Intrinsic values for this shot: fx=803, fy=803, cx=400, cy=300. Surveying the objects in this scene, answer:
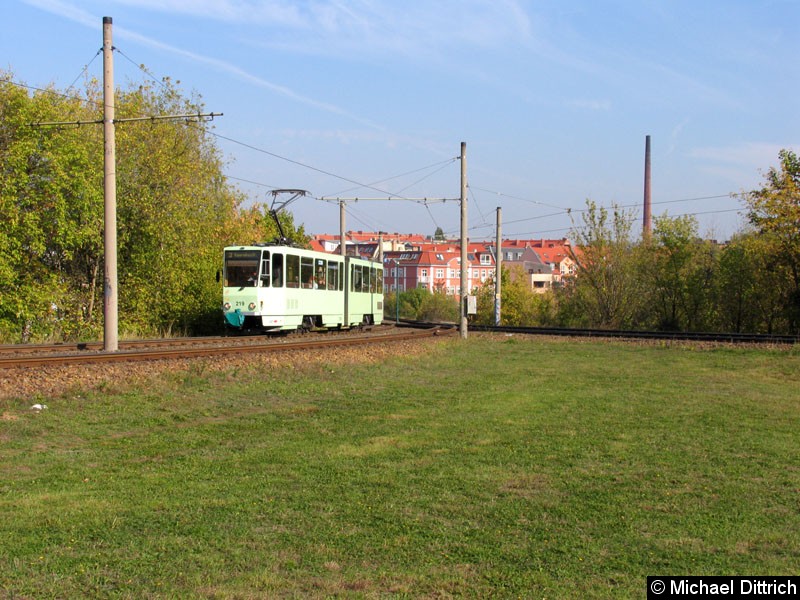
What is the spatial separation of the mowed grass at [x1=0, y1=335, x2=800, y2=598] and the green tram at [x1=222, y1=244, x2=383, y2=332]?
10695 mm

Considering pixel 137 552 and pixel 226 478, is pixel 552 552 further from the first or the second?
pixel 226 478

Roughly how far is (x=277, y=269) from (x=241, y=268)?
113 centimetres

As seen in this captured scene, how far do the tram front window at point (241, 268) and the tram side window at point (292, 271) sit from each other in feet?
4.31

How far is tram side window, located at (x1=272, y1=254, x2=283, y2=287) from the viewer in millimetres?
25297

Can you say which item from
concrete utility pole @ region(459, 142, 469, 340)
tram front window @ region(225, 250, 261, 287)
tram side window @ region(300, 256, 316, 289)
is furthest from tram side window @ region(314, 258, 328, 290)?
concrete utility pole @ region(459, 142, 469, 340)

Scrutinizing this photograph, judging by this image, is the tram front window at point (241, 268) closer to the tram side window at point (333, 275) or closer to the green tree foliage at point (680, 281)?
the tram side window at point (333, 275)

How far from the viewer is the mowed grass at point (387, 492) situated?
17.5ft

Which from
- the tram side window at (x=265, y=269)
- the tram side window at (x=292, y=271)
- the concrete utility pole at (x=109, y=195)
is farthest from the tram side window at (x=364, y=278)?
the concrete utility pole at (x=109, y=195)

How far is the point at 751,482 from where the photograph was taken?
7.85 meters

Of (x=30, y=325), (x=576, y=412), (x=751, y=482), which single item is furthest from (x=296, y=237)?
(x=751, y=482)

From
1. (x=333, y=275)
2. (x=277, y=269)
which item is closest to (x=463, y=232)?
(x=333, y=275)

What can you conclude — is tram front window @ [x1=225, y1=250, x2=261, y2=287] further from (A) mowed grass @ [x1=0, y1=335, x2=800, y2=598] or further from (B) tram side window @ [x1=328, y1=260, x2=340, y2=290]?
(A) mowed grass @ [x1=0, y1=335, x2=800, y2=598]

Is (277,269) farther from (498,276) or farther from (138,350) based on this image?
(498,276)

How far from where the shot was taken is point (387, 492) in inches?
293
